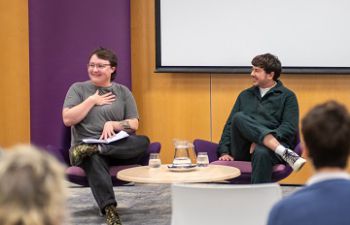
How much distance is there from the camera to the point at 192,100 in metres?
6.55

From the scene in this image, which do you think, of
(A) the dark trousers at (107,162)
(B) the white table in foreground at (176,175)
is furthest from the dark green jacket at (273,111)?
(A) the dark trousers at (107,162)

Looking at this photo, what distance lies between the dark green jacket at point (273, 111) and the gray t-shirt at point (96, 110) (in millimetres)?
915

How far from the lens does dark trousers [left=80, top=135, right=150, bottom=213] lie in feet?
14.8

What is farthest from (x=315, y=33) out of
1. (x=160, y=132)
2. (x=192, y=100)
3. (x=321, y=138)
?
(x=321, y=138)

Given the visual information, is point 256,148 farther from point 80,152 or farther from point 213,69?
point 213,69

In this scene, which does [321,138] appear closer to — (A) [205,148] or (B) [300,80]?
(A) [205,148]

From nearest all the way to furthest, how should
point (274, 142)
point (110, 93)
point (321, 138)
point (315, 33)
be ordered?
1. point (321, 138)
2. point (274, 142)
3. point (110, 93)
4. point (315, 33)

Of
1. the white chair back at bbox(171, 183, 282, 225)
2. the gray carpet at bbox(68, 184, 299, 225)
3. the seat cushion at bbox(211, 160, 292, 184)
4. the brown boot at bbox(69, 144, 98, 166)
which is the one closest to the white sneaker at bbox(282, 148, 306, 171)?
the seat cushion at bbox(211, 160, 292, 184)

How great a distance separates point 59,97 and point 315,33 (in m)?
2.81

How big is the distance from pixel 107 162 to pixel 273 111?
58.5 inches

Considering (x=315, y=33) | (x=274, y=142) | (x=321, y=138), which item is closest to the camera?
(x=321, y=138)

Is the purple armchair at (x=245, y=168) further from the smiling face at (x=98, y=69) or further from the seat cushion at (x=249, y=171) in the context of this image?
the smiling face at (x=98, y=69)

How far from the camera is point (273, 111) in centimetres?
505

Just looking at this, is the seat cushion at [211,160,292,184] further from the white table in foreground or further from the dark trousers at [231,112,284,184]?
the white table in foreground
